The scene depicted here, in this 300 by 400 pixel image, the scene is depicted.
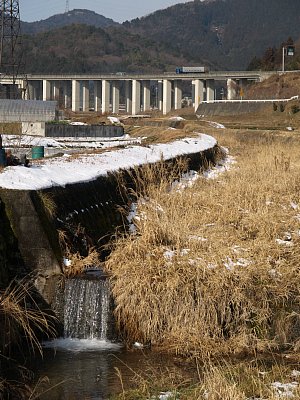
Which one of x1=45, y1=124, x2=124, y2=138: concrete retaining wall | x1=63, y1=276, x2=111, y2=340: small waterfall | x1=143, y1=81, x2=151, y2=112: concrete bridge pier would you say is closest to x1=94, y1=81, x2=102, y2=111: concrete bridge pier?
x1=143, y1=81, x2=151, y2=112: concrete bridge pier

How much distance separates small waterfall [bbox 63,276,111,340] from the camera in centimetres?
1081

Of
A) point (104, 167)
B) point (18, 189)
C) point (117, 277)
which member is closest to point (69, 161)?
point (104, 167)

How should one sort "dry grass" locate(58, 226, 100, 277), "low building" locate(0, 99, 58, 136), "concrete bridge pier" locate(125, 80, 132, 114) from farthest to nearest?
"concrete bridge pier" locate(125, 80, 132, 114)
"low building" locate(0, 99, 58, 136)
"dry grass" locate(58, 226, 100, 277)

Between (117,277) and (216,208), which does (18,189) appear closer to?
(117,277)

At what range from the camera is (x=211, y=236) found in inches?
489

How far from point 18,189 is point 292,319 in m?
4.85

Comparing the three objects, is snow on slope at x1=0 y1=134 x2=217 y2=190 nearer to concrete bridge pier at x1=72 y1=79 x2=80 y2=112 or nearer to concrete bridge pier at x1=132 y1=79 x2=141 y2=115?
concrete bridge pier at x1=132 y1=79 x2=141 y2=115

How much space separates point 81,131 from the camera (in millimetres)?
40969

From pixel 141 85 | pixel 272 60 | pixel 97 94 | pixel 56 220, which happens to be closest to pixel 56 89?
pixel 97 94

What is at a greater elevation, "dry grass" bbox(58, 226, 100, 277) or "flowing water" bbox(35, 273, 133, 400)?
"dry grass" bbox(58, 226, 100, 277)

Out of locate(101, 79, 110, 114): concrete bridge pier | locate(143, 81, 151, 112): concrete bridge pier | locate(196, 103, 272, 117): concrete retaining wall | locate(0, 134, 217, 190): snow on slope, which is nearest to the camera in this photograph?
locate(0, 134, 217, 190): snow on slope

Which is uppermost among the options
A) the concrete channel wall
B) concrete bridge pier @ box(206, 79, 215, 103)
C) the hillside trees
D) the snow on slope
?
the hillside trees

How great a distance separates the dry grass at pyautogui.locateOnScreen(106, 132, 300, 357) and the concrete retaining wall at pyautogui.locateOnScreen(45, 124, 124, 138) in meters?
28.2

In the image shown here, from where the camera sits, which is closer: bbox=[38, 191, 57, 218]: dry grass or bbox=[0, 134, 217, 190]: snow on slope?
bbox=[38, 191, 57, 218]: dry grass
